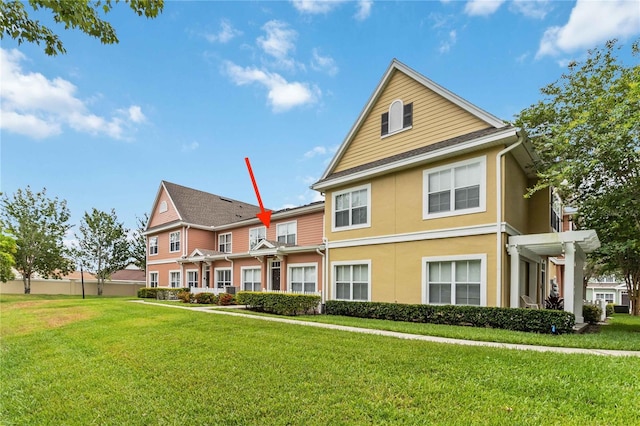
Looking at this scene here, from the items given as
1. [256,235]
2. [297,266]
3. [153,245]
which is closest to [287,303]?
[297,266]

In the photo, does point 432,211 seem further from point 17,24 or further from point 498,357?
point 17,24

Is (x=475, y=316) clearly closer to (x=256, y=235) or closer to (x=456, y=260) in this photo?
(x=456, y=260)

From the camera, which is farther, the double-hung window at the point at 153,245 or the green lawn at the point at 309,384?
the double-hung window at the point at 153,245

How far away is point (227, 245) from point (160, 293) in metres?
5.61

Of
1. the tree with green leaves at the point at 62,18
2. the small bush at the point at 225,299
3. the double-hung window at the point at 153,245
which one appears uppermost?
the tree with green leaves at the point at 62,18

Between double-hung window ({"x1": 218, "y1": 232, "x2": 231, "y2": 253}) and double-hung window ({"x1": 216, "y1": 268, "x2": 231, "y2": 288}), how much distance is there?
216 cm

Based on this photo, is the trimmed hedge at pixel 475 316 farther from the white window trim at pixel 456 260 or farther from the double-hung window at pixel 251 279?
the double-hung window at pixel 251 279

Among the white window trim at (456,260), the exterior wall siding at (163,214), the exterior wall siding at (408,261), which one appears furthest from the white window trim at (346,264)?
the exterior wall siding at (163,214)

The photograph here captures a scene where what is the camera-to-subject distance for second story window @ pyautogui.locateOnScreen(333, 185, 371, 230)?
15.3 m

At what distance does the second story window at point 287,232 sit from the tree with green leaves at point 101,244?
77.7 feet

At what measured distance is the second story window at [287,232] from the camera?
2119cm

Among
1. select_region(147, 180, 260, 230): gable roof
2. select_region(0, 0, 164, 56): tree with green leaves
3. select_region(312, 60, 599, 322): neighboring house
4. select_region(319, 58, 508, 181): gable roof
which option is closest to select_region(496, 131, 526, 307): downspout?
select_region(312, 60, 599, 322): neighboring house

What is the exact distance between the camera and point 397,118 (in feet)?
48.5

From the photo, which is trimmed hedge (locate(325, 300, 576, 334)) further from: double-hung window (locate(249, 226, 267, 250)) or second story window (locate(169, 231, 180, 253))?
second story window (locate(169, 231, 180, 253))
